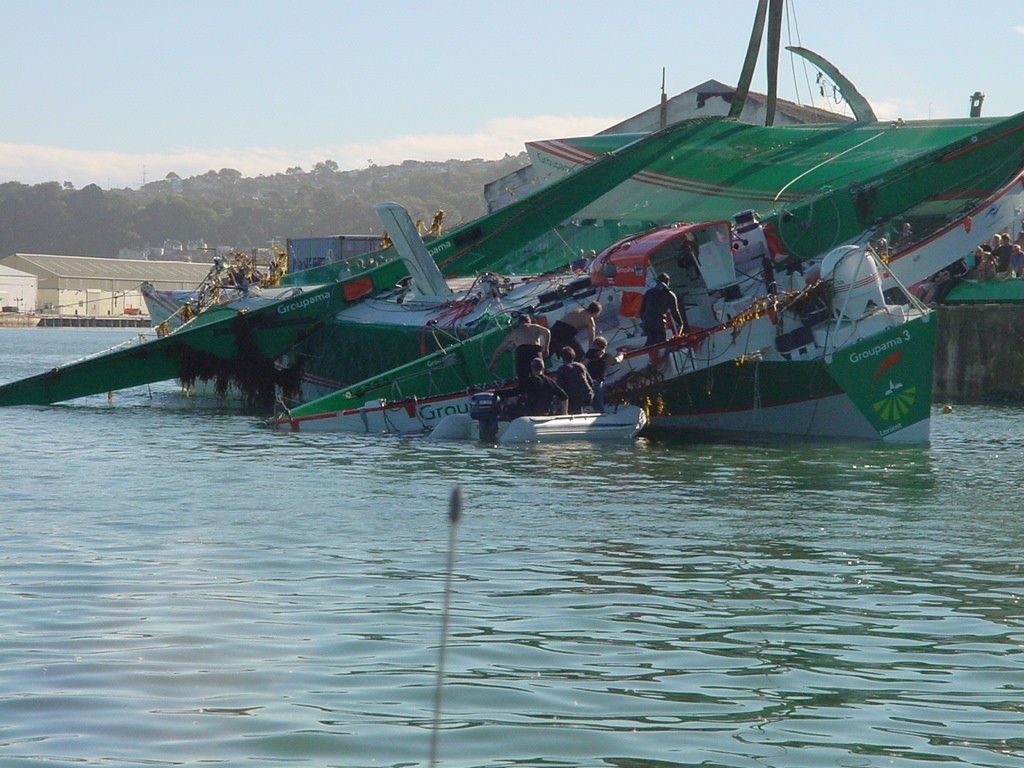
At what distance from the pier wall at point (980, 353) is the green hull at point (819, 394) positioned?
9.63 meters

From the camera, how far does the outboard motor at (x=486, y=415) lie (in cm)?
2002

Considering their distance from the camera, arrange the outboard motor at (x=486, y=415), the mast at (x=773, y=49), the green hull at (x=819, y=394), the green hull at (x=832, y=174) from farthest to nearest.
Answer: the mast at (x=773, y=49), the green hull at (x=832, y=174), the green hull at (x=819, y=394), the outboard motor at (x=486, y=415)

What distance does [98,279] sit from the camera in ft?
480

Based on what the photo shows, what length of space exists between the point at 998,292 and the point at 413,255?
506 inches

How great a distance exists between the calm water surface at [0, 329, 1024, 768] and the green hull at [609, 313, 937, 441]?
3383mm

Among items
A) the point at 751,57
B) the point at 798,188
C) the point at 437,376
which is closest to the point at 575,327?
the point at 437,376

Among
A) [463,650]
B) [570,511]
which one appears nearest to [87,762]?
[463,650]

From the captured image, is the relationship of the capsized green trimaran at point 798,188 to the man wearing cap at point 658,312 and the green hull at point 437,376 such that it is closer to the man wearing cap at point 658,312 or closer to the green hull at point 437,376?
Answer: the green hull at point 437,376

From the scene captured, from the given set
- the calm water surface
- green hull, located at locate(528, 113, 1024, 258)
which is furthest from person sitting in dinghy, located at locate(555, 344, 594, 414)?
green hull, located at locate(528, 113, 1024, 258)

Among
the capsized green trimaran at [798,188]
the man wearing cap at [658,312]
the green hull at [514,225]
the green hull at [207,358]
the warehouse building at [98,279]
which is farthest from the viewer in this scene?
the warehouse building at [98,279]

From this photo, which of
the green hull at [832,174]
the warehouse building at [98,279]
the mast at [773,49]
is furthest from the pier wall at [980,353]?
the warehouse building at [98,279]

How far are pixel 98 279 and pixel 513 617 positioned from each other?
143587 mm

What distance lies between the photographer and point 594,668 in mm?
7801

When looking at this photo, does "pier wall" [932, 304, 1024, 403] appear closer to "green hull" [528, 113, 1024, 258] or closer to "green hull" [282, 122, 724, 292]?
"green hull" [528, 113, 1024, 258]
